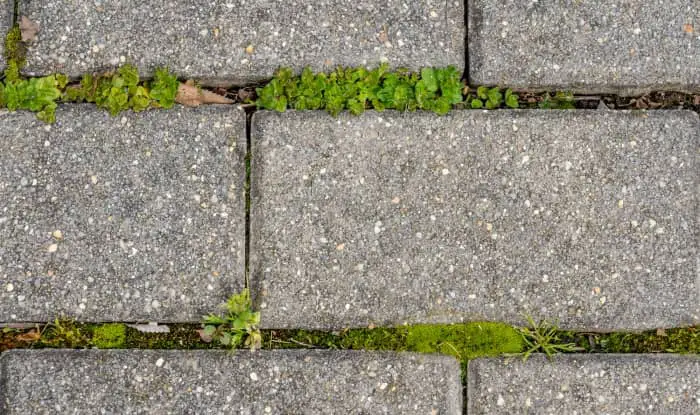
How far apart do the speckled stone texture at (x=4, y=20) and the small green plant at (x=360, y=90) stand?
2.87ft

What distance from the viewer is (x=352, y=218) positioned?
2.03 metres

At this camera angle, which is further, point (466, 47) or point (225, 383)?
point (466, 47)

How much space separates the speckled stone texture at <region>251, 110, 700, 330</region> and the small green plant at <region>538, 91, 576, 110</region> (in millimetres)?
78

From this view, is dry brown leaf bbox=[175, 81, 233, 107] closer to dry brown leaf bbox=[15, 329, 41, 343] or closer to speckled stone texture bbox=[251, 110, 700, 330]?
speckled stone texture bbox=[251, 110, 700, 330]

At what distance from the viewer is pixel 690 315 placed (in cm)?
206

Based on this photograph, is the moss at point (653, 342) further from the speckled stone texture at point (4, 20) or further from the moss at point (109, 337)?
the speckled stone texture at point (4, 20)

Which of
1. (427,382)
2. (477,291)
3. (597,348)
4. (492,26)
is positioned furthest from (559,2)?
(427,382)

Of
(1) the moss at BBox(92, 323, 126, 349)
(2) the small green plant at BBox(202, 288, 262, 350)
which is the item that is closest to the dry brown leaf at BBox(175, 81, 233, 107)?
(2) the small green plant at BBox(202, 288, 262, 350)

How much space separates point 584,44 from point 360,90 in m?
0.79

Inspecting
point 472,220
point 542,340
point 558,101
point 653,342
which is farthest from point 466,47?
point 653,342

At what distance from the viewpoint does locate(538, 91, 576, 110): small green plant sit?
2.13 meters

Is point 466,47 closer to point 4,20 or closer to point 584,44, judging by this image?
point 584,44

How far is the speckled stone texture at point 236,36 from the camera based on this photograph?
2.06 meters

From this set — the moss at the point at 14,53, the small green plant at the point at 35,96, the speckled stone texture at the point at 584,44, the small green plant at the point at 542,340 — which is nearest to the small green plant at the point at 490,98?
the speckled stone texture at the point at 584,44
